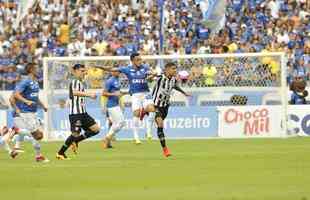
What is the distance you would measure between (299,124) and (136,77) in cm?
659

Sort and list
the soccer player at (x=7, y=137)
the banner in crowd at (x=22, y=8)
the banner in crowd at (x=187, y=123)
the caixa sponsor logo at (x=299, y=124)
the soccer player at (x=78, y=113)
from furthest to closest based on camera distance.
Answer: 1. the banner in crowd at (x=22, y=8)
2. the banner in crowd at (x=187, y=123)
3. the caixa sponsor logo at (x=299, y=124)
4. the soccer player at (x=7, y=137)
5. the soccer player at (x=78, y=113)

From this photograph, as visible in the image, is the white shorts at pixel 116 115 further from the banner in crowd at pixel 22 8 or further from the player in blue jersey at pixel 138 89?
the banner in crowd at pixel 22 8

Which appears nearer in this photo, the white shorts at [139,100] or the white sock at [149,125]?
the white shorts at [139,100]

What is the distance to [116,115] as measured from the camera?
29.6 meters

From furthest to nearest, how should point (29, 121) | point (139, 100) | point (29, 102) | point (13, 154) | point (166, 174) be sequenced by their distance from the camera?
point (139, 100)
point (13, 154)
point (29, 121)
point (29, 102)
point (166, 174)

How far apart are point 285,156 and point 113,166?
14.4ft

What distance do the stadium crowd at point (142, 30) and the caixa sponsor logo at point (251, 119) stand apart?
3.31 m

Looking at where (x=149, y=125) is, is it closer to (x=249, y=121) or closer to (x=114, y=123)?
(x=114, y=123)

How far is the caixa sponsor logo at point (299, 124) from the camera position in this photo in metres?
33.0

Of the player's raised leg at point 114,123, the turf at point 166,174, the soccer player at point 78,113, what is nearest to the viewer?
the turf at point 166,174

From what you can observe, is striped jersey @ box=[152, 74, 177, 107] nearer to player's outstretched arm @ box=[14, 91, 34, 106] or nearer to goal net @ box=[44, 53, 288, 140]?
player's outstretched arm @ box=[14, 91, 34, 106]

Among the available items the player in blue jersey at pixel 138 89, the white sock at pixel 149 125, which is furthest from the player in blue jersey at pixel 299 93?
the player in blue jersey at pixel 138 89

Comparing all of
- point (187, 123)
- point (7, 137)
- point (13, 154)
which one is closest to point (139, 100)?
point (187, 123)

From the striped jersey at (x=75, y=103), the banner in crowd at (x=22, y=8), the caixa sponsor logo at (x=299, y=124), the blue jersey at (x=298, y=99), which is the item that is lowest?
the caixa sponsor logo at (x=299, y=124)
